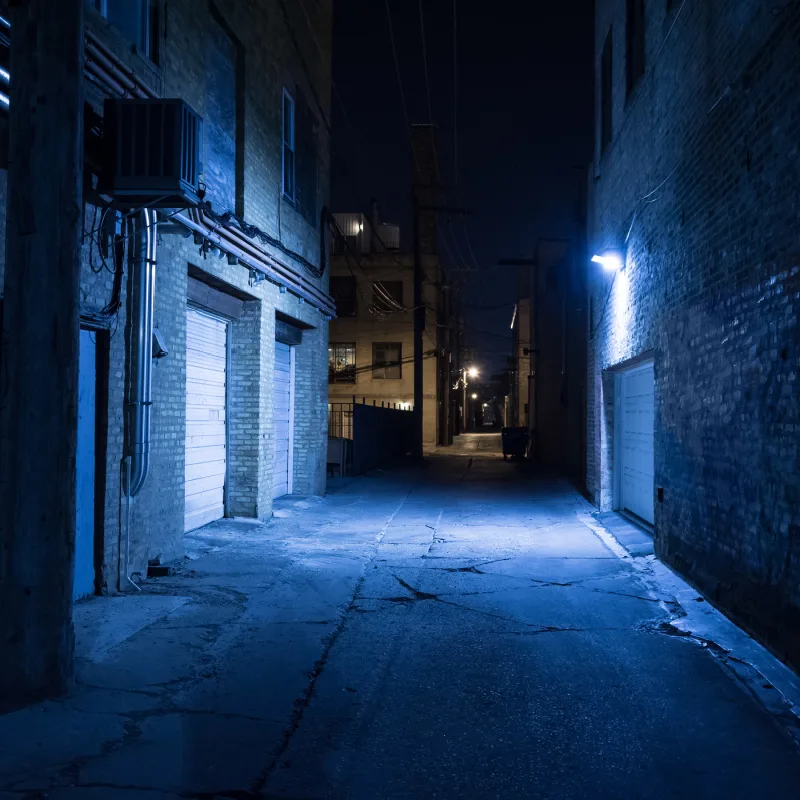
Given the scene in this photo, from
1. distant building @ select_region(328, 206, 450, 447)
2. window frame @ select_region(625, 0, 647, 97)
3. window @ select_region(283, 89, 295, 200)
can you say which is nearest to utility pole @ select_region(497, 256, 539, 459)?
distant building @ select_region(328, 206, 450, 447)

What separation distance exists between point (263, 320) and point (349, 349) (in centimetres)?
2710

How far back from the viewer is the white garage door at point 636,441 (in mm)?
10327

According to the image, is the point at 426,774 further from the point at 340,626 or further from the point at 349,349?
the point at 349,349

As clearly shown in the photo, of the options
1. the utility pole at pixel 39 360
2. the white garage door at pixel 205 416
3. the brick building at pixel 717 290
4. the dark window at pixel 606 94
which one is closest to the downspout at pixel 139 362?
the white garage door at pixel 205 416

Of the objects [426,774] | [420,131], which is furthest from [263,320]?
[420,131]

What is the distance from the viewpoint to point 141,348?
23.6ft

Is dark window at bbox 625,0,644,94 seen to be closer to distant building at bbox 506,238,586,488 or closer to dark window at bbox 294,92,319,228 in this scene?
dark window at bbox 294,92,319,228

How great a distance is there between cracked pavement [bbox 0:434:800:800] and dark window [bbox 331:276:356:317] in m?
30.7

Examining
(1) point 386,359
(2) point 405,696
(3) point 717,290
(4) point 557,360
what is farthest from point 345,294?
(2) point 405,696

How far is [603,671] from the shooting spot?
4957 mm

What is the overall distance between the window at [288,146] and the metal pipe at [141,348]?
5.95 metres

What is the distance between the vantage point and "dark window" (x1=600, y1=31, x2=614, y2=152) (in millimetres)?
12852

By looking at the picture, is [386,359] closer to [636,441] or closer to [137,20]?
[636,441]

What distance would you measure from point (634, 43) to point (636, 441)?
234 inches
